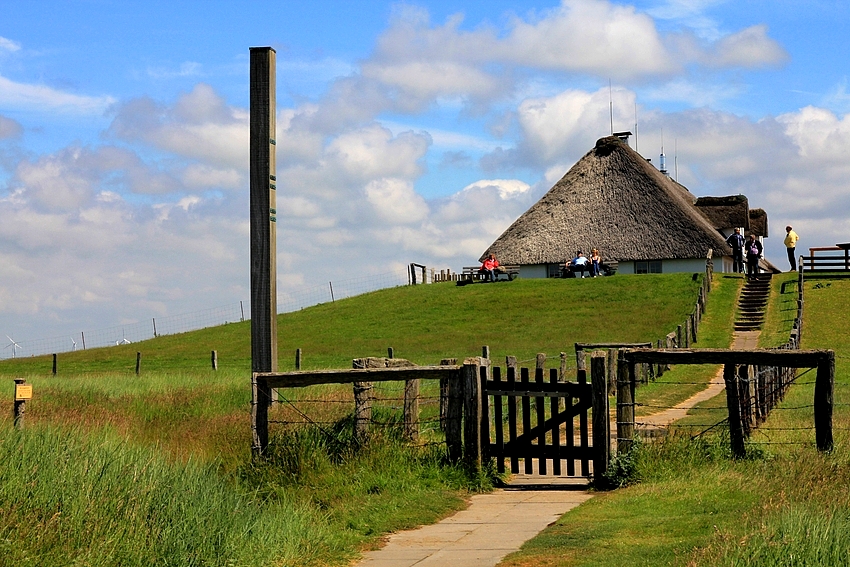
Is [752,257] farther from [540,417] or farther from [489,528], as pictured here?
[489,528]

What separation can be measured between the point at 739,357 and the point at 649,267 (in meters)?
48.8

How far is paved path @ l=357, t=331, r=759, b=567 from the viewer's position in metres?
8.21

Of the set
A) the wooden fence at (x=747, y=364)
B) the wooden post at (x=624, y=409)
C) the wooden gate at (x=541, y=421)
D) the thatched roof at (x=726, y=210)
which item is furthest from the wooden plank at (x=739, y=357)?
the thatched roof at (x=726, y=210)

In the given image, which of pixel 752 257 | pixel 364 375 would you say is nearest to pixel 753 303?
pixel 752 257

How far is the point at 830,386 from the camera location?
1155 centimetres

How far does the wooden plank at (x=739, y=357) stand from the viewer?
1152 cm

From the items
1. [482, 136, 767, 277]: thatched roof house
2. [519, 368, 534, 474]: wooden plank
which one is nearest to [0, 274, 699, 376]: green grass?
[482, 136, 767, 277]: thatched roof house

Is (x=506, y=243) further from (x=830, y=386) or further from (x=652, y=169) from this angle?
(x=830, y=386)

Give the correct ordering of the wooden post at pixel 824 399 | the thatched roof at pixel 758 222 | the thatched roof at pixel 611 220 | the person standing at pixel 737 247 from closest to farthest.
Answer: the wooden post at pixel 824 399, the person standing at pixel 737 247, the thatched roof at pixel 611 220, the thatched roof at pixel 758 222

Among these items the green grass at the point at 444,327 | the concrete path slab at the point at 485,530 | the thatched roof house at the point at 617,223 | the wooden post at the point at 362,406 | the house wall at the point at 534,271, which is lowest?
the concrete path slab at the point at 485,530

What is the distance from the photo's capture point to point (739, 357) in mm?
11617

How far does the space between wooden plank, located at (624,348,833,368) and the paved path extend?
65.8 inches

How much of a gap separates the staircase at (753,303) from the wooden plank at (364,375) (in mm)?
28804

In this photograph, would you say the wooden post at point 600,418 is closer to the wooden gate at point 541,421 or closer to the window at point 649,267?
the wooden gate at point 541,421
